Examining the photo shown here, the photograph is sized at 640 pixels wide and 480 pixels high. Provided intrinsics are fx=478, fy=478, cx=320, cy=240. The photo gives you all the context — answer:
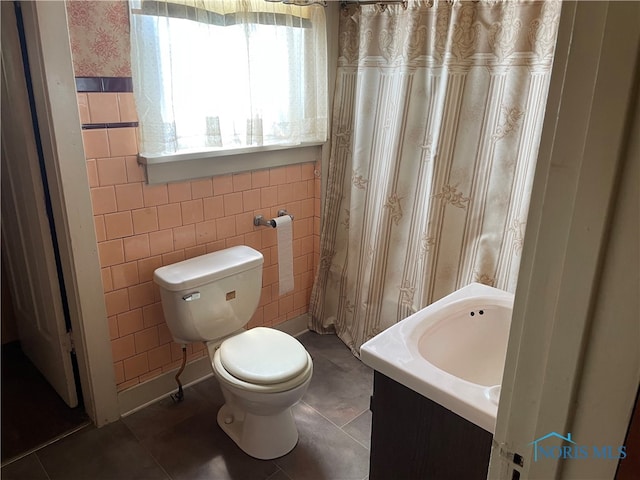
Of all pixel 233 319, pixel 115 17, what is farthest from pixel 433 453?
pixel 115 17

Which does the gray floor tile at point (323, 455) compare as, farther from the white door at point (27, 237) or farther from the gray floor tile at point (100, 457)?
the white door at point (27, 237)

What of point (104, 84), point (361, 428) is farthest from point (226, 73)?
point (361, 428)

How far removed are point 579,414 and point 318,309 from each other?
2397mm

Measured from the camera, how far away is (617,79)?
0.44 m

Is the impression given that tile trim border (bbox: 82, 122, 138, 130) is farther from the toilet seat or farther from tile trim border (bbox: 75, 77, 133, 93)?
the toilet seat

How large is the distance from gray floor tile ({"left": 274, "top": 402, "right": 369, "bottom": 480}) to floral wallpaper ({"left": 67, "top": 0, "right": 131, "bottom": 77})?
1.66 meters

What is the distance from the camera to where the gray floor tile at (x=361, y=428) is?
2.07 metres

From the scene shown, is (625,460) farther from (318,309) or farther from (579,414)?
(318,309)

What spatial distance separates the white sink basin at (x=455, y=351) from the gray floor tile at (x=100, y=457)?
114cm

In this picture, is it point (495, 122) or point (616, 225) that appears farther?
point (495, 122)

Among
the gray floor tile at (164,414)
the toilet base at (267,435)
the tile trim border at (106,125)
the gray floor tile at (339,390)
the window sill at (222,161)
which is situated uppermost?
the tile trim border at (106,125)

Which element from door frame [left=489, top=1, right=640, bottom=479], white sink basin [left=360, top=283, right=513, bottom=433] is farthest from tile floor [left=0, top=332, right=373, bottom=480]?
door frame [left=489, top=1, right=640, bottom=479]

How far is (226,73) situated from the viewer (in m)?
2.06

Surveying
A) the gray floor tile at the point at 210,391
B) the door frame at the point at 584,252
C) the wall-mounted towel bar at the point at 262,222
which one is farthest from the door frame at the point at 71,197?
the door frame at the point at 584,252
